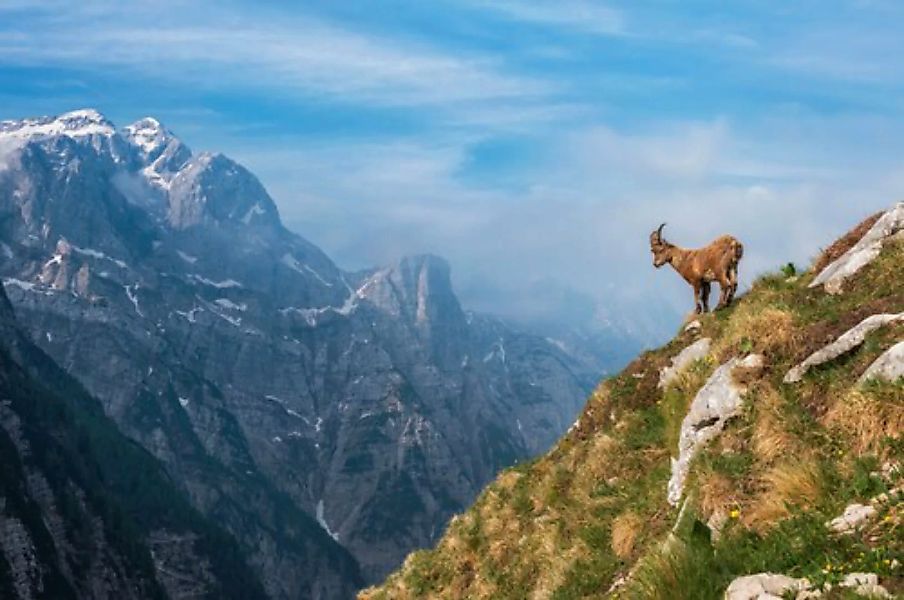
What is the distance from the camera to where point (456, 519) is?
84.4 ft

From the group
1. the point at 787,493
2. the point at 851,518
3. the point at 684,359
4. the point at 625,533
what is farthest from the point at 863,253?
the point at 851,518

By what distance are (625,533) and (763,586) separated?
21.4ft

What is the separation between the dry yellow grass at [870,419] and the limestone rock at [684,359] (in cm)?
765

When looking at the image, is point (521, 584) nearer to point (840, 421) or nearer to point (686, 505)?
point (686, 505)

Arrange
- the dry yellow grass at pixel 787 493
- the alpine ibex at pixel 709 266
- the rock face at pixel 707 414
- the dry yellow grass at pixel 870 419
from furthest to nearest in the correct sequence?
the alpine ibex at pixel 709 266
the rock face at pixel 707 414
the dry yellow grass at pixel 870 419
the dry yellow grass at pixel 787 493

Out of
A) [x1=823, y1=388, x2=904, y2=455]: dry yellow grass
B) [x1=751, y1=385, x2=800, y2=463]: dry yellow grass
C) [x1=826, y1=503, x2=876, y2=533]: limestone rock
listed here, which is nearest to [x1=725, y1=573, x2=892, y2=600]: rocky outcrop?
[x1=826, y1=503, x2=876, y2=533]: limestone rock

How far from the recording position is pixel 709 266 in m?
26.0

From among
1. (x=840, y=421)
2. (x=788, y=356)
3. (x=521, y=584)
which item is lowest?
(x=521, y=584)

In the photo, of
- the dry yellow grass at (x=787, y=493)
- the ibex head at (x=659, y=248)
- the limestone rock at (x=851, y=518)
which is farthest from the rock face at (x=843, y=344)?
the ibex head at (x=659, y=248)

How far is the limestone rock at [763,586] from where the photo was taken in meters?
8.77

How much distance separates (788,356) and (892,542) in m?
7.28

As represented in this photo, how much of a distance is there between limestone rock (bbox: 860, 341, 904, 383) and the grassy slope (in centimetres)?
41

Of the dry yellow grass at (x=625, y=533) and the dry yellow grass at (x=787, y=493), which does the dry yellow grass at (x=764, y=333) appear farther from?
the dry yellow grass at (x=787, y=493)

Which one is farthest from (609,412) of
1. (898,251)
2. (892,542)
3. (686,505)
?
(892,542)
